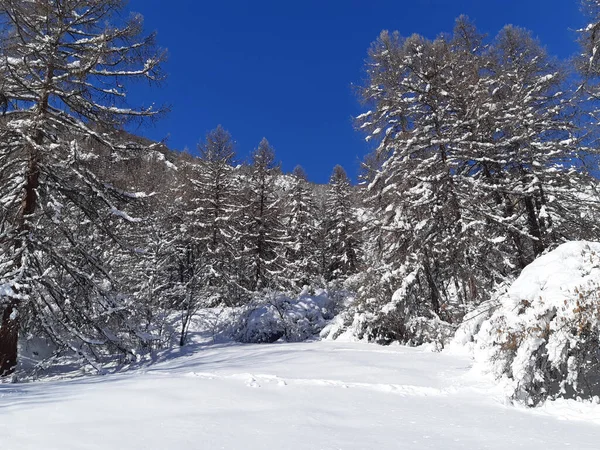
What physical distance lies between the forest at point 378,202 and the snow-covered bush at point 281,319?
0.07 m

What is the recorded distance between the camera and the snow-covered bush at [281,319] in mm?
13617

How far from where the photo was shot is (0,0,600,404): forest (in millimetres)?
7566

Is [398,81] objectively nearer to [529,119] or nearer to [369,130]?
[369,130]

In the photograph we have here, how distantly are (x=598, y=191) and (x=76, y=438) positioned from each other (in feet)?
44.1

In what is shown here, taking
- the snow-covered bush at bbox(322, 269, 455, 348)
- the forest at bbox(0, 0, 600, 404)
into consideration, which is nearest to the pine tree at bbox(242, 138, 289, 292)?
the forest at bbox(0, 0, 600, 404)

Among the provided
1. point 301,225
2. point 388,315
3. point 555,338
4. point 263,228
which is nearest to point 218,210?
point 263,228

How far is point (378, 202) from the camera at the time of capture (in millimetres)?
12812

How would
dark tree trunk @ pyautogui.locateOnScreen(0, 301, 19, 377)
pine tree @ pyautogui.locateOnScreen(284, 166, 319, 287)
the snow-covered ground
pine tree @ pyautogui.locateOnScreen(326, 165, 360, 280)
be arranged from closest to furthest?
1. the snow-covered ground
2. dark tree trunk @ pyautogui.locateOnScreen(0, 301, 19, 377)
3. pine tree @ pyautogui.locateOnScreen(284, 166, 319, 287)
4. pine tree @ pyautogui.locateOnScreen(326, 165, 360, 280)

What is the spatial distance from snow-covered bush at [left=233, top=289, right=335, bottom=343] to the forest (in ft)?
0.23

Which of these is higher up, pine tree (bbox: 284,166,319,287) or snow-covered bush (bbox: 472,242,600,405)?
pine tree (bbox: 284,166,319,287)

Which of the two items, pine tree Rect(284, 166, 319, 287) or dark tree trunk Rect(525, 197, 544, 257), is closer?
dark tree trunk Rect(525, 197, 544, 257)

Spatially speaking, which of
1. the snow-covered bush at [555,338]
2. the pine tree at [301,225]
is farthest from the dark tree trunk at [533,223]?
the pine tree at [301,225]

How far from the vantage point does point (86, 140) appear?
876 centimetres

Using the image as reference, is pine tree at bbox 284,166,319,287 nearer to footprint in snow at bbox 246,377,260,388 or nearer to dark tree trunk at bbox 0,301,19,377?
dark tree trunk at bbox 0,301,19,377
